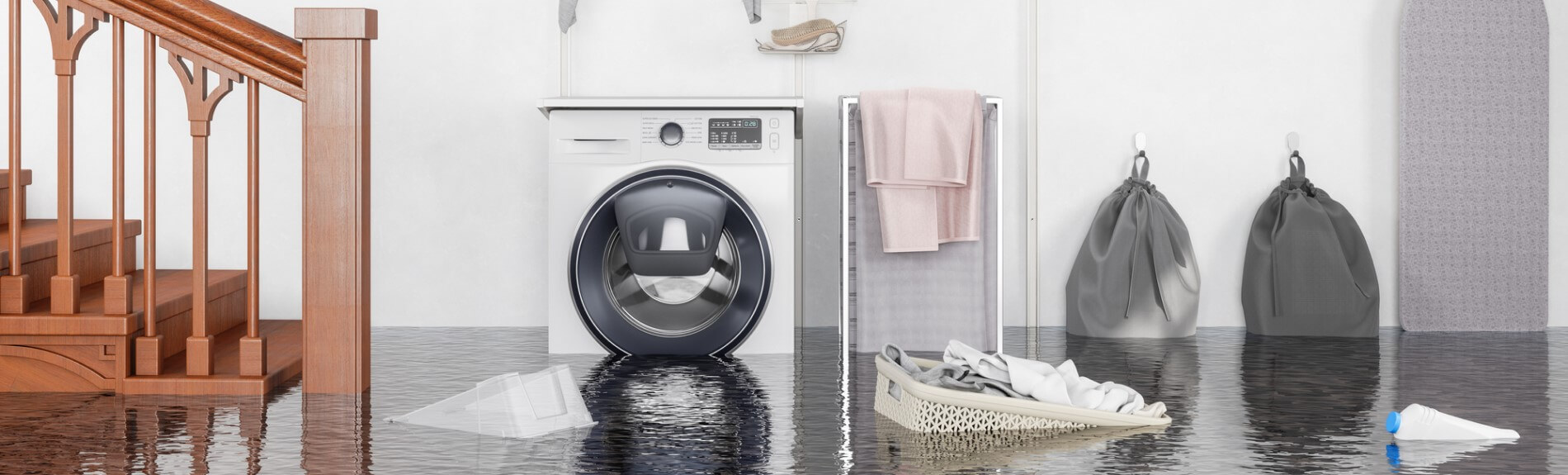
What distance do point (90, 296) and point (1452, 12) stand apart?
3.70 metres

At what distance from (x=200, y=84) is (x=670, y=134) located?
1.11 metres

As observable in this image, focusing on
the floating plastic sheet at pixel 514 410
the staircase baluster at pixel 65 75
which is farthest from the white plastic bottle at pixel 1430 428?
the staircase baluster at pixel 65 75

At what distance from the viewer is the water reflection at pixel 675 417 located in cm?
189

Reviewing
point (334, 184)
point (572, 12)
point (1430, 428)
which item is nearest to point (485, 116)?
point (572, 12)

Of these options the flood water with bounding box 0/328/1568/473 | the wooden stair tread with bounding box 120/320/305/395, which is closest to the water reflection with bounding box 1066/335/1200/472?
the flood water with bounding box 0/328/1568/473

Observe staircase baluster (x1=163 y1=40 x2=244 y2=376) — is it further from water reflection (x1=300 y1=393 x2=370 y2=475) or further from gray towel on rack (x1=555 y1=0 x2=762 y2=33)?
gray towel on rack (x1=555 y1=0 x2=762 y2=33)

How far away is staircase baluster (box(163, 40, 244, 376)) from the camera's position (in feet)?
7.64

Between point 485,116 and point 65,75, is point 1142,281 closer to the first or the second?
point 485,116

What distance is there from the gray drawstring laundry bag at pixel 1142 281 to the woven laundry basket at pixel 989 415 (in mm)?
1355

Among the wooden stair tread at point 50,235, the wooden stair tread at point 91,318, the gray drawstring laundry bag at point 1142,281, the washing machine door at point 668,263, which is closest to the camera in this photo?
the wooden stair tread at point 91,318

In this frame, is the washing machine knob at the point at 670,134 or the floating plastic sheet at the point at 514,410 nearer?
the floating plastic sheet at the point at 514,410

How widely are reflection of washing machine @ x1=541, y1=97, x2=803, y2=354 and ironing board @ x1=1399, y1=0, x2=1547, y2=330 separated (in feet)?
6.40

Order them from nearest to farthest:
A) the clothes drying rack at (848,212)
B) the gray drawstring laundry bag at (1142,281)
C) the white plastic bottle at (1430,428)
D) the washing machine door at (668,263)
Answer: the white plastic bottle at (1430,428) → the washing machine door at (668,263) → the clothes drying rack at (848,212) → the gray drawstring laundry bag at (1142,281)

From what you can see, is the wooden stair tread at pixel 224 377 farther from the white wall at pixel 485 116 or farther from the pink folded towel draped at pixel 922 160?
the pink folded towel draped at pixel 922 160
